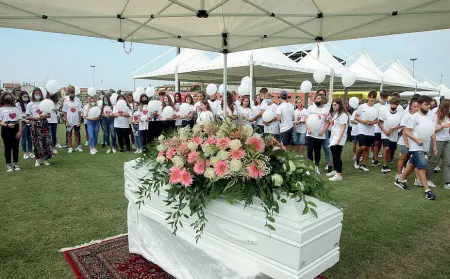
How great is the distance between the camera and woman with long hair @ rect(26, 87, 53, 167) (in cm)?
609

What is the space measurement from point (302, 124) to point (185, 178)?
539 centimetres

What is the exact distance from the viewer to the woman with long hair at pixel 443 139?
498cm

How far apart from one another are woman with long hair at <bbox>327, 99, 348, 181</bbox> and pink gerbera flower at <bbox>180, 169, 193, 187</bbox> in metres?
4.21

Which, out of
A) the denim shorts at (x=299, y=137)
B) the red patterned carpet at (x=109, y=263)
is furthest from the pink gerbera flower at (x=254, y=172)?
the denim shorts at (x=299, y=137)

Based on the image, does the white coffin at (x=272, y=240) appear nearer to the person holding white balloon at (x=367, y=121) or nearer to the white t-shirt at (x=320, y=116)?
the white t-shirt at (x=320, y=116)

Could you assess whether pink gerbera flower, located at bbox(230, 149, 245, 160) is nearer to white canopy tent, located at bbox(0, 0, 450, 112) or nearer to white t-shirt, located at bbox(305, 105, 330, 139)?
white canopy tent, located at bbox(0, 0, 450, 112)

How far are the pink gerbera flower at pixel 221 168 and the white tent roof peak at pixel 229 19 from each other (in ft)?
6.81

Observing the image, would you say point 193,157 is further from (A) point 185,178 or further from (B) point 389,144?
(B) point 389,144

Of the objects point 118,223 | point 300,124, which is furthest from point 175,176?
point 300,124

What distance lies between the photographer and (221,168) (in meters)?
1.73

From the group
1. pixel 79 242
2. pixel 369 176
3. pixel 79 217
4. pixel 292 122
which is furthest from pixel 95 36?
pixel 369 176

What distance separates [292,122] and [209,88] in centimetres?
226

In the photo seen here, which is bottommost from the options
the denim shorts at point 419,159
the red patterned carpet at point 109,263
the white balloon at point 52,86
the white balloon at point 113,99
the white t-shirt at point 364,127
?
the red patterned carpet at point 109,263

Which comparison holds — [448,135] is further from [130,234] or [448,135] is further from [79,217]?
[79,217]
